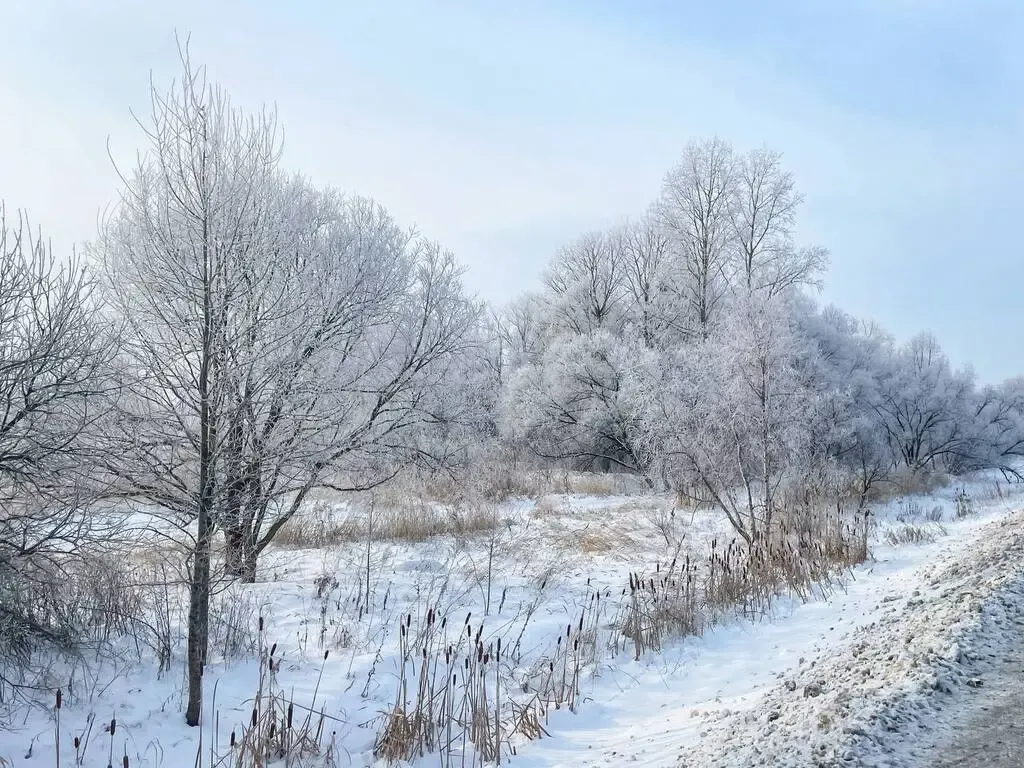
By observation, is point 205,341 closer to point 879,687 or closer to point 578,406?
point 879,687

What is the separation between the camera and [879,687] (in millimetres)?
3648

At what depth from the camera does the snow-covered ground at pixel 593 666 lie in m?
3.63

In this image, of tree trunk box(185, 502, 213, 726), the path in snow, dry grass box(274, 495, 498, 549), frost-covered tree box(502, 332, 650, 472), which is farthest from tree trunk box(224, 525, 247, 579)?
frost-covered tree box(502, 332, 650, 472)

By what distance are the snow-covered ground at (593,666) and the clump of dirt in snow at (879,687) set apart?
A: 0.01 metres

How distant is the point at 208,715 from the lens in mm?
5191

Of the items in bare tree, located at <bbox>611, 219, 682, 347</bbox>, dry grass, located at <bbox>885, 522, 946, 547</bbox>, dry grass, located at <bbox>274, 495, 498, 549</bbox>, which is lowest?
dry grass, located at <bbox>885, 522, 946, 547</bbox>

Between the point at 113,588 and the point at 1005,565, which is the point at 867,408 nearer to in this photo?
the point at 1005,565

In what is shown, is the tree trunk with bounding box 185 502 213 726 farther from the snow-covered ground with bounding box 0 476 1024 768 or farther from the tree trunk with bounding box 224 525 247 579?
the tree trunk with bounding box 224 525 247 579

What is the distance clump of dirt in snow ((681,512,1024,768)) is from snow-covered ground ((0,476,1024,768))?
0.6 inches

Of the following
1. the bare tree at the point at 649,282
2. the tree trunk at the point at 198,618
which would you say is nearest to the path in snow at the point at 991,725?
the tree trunk at the point at 198,618

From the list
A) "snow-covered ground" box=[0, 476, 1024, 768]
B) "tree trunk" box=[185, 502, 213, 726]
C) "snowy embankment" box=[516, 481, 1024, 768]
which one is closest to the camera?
"snowy embankment" box=[516, 481, 1024, 768]

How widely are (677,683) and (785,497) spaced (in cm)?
811

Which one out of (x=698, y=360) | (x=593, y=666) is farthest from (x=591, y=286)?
(x=593, y=666)

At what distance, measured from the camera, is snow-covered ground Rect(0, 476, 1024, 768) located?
363cm
